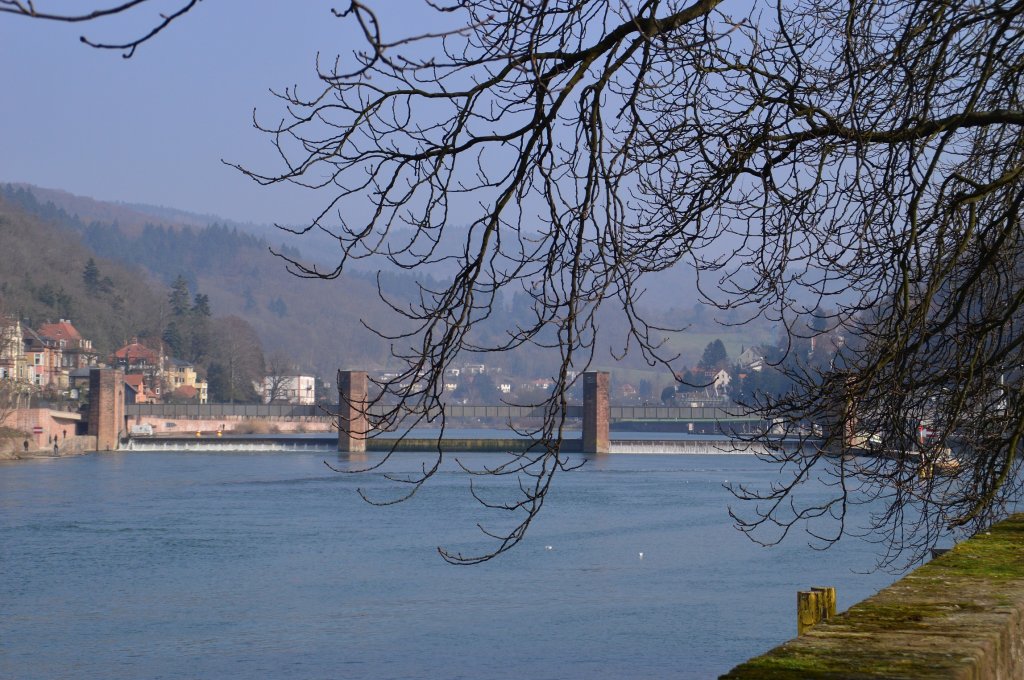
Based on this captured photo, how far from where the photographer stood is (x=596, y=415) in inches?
2894

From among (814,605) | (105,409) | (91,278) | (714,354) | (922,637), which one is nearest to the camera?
(922,637)

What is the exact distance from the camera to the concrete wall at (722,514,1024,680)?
2.33 meters

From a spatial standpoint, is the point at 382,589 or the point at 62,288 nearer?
the point at 382,589

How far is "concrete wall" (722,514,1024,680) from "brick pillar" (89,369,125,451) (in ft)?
241

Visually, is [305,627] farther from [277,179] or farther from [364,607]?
[277,179]

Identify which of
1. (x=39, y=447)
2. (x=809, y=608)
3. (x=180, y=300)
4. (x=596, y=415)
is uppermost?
(x=180, y=300)

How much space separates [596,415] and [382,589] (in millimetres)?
52075

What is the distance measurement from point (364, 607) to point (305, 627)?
1.80 meters

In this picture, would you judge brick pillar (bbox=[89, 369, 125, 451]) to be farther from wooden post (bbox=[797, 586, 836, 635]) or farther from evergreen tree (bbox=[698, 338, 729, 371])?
wooden post (bbox=[797, 586, 836, 635])

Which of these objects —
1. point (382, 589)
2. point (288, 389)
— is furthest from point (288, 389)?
point (382, 589)

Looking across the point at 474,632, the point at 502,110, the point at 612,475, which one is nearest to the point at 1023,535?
the point at 502,110

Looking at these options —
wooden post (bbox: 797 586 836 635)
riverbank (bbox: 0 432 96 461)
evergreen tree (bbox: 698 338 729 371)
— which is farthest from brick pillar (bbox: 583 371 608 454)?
wooden post (bbox: 797 586 836 635)

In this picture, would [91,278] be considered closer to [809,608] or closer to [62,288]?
[62,288]

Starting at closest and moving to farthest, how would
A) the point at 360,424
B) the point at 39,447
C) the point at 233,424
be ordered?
the point at 360,424 → the point at 39,447 → the point at 233,424
